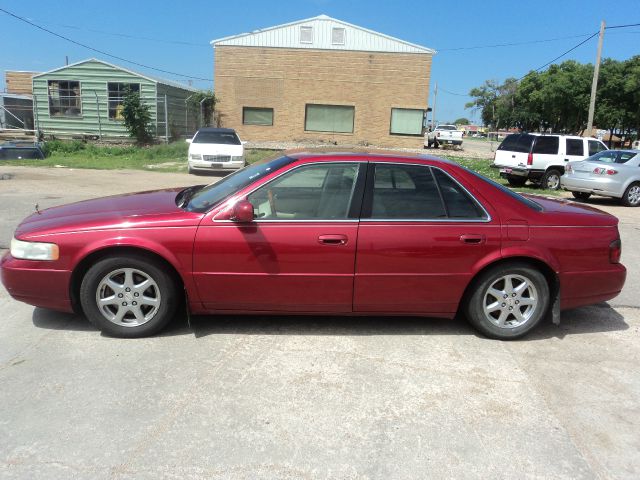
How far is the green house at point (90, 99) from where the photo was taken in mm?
25156

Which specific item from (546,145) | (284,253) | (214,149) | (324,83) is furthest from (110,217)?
(324,83)

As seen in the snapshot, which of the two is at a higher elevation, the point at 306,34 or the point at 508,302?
the point at 306,34

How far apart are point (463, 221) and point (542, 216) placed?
70cm

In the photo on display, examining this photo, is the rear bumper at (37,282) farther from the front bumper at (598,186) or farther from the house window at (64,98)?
the house window at (64,98)

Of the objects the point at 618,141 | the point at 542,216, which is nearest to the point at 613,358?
the point at 542,216

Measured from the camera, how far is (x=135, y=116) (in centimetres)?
→ 2402

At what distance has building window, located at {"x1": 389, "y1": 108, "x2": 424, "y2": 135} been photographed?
29625mm

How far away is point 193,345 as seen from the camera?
409cm

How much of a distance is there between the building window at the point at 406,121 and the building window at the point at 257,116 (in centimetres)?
698

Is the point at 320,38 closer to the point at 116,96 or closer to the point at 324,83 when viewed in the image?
the point at 324,83

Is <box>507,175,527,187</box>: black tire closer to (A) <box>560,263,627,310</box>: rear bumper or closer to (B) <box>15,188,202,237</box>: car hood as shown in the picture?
(A) <box>560,263,627,310</box>: rear bumper

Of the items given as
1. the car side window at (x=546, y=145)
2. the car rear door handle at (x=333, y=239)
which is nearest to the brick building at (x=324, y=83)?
the car side window at (x=546, y=145)

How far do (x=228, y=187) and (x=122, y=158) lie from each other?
19193mm

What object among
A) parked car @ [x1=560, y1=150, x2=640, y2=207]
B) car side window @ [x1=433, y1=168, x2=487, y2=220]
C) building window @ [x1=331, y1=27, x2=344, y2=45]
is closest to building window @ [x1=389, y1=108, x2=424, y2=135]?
building window @ [x1=331, y1=27, x2=344, y2=45]
